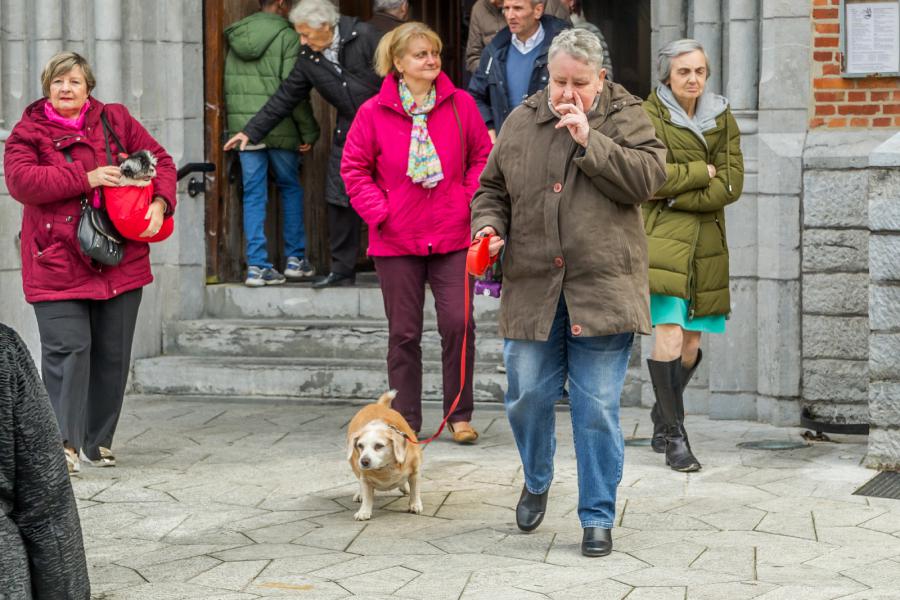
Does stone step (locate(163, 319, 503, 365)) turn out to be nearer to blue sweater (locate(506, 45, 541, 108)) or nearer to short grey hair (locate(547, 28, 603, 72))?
blue sweater (locate(506, 45, 541, 108))

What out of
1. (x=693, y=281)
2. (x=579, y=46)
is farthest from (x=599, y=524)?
(x=693, y=281)

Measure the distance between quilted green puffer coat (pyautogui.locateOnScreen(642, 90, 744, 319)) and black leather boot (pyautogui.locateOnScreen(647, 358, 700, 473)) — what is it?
277mm

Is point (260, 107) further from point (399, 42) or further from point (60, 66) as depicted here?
point (60, 66)

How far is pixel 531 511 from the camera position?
6.04 meters

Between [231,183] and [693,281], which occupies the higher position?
[231,183]

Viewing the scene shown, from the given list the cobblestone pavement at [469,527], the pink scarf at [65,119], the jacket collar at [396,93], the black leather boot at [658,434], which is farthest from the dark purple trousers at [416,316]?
the pink scarf at [65,119]

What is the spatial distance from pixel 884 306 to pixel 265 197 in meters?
4.59

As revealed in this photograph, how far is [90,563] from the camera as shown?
5773 mm

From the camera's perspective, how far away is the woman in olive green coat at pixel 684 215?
285 inches

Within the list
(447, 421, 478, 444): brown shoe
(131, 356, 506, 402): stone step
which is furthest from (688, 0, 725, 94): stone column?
(447, 421, 478, 444): brown shoe

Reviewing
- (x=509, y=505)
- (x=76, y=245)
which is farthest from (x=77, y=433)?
(x=509, y=505)

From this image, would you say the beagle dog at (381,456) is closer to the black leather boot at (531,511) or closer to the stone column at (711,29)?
the black leather boot at (531,511)

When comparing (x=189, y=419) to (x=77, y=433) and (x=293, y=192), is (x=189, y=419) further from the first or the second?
(x=293, y=192)

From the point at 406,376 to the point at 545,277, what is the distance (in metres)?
2.38
